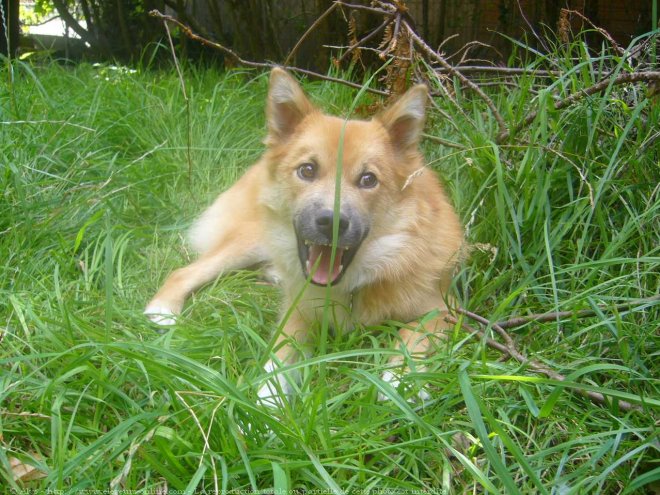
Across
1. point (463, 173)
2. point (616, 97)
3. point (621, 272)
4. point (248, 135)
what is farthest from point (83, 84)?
point (621, 272)

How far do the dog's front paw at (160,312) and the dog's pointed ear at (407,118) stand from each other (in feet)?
4.14

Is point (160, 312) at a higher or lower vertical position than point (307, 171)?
lower

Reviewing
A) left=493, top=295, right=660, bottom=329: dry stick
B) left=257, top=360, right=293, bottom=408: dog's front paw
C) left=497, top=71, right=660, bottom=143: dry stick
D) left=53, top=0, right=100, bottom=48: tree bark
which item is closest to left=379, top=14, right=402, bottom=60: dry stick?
left=497, top=71, right=660, bottom=143: dry stick

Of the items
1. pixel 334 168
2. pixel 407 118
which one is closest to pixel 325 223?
pixel 334 168

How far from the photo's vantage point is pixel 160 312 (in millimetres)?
2867

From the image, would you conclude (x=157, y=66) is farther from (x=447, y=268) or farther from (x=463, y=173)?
(x=447, y=268)

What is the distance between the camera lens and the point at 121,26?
316 inches

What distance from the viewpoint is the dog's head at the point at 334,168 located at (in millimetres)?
2557

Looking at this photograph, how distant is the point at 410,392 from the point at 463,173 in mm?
1813

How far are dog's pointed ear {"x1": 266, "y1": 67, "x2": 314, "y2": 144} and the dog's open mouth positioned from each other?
605mm

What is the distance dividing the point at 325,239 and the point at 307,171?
16.6 inches

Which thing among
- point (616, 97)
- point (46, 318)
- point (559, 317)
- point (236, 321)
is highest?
point (616, 97)

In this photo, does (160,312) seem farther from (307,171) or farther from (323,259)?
(307,171)

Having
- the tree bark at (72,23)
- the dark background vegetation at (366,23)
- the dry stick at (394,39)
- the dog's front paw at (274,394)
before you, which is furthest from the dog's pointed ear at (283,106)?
the tree bark at (72,23)
